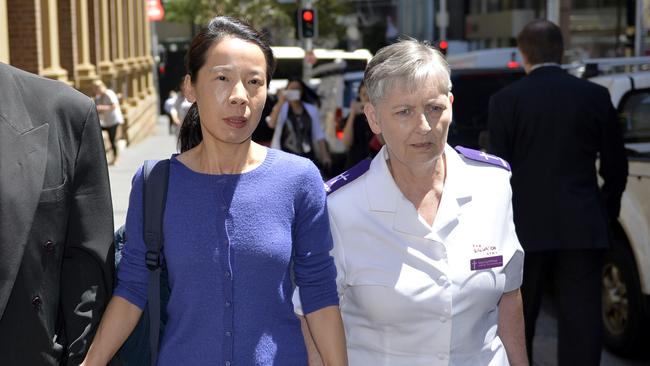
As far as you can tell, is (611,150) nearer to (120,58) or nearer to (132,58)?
(120,58)

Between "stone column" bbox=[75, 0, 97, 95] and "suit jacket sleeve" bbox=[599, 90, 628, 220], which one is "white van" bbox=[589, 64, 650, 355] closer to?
"suit jacket sleeve" bbox=[599, 90, 628, 220]

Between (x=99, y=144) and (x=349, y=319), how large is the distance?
862 mm

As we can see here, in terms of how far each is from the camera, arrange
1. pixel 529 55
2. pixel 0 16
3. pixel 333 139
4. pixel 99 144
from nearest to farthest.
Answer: pixel 99 144
pixel 529 55
pixel 0 16
pixel 333 139

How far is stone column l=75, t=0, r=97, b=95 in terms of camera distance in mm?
19938

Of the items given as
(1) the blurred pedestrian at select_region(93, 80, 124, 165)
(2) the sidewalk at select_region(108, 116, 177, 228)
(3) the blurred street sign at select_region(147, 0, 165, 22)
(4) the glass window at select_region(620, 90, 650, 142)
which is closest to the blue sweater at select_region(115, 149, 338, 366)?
(4) the glass window at select_region(620, 90, 650, 142)

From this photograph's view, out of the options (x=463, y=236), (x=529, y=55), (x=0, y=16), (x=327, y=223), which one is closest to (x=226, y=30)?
(x=327, y=223)

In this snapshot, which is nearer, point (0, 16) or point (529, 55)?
point (529, 55)

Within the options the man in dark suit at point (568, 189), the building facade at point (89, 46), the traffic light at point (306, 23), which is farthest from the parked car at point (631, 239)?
the traffic light at point (306, 23)

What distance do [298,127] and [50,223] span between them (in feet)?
28.7

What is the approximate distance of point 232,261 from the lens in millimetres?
2770

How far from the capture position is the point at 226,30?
2842mm

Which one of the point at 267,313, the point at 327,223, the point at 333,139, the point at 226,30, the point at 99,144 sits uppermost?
the point at 226,30

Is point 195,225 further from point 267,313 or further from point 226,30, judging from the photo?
point 226,30

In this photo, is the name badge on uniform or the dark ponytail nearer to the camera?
the dark ponytail
